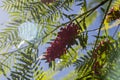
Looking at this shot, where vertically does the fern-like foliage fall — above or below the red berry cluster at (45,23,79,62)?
below

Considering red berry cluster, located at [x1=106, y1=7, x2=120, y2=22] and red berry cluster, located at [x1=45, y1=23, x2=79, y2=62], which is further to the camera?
red berry cluster, located at [x1=106, y1=7, x2=120, y2=22]

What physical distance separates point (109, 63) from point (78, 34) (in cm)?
20

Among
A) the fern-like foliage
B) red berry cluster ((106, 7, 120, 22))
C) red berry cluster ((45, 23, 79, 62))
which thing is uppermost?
red berry cluster ((106, 7, 120, 22))

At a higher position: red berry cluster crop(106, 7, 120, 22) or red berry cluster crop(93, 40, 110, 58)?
red berry cluster crop(106, 7, 120, 22)

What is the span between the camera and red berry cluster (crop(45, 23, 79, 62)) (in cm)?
108

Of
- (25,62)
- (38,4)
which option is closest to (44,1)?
(38,4)

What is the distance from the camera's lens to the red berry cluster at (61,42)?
108 cm

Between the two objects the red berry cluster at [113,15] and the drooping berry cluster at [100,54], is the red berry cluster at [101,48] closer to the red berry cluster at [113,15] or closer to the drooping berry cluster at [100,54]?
the drooping berry cluster at [100,54]

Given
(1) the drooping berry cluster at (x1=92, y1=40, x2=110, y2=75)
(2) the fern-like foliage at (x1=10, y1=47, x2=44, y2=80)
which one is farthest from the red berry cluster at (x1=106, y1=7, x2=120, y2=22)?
(2) the fern-like foliage at (x1=10, y1=47, x2=44, y2=80)

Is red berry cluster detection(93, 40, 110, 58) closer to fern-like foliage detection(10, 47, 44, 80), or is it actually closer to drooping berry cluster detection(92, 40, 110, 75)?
drooping berry cluster detection(92, 40, 110, 75)

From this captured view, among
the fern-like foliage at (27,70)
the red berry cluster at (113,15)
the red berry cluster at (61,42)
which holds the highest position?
the red berry cluster at (113,15)

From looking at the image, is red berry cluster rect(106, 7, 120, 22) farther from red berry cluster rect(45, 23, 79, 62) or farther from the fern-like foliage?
the fern-like foliage

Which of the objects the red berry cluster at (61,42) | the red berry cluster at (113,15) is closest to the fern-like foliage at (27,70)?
the red berry cluster at (61,42)

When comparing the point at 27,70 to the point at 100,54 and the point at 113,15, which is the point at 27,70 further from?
the point at 113,15
